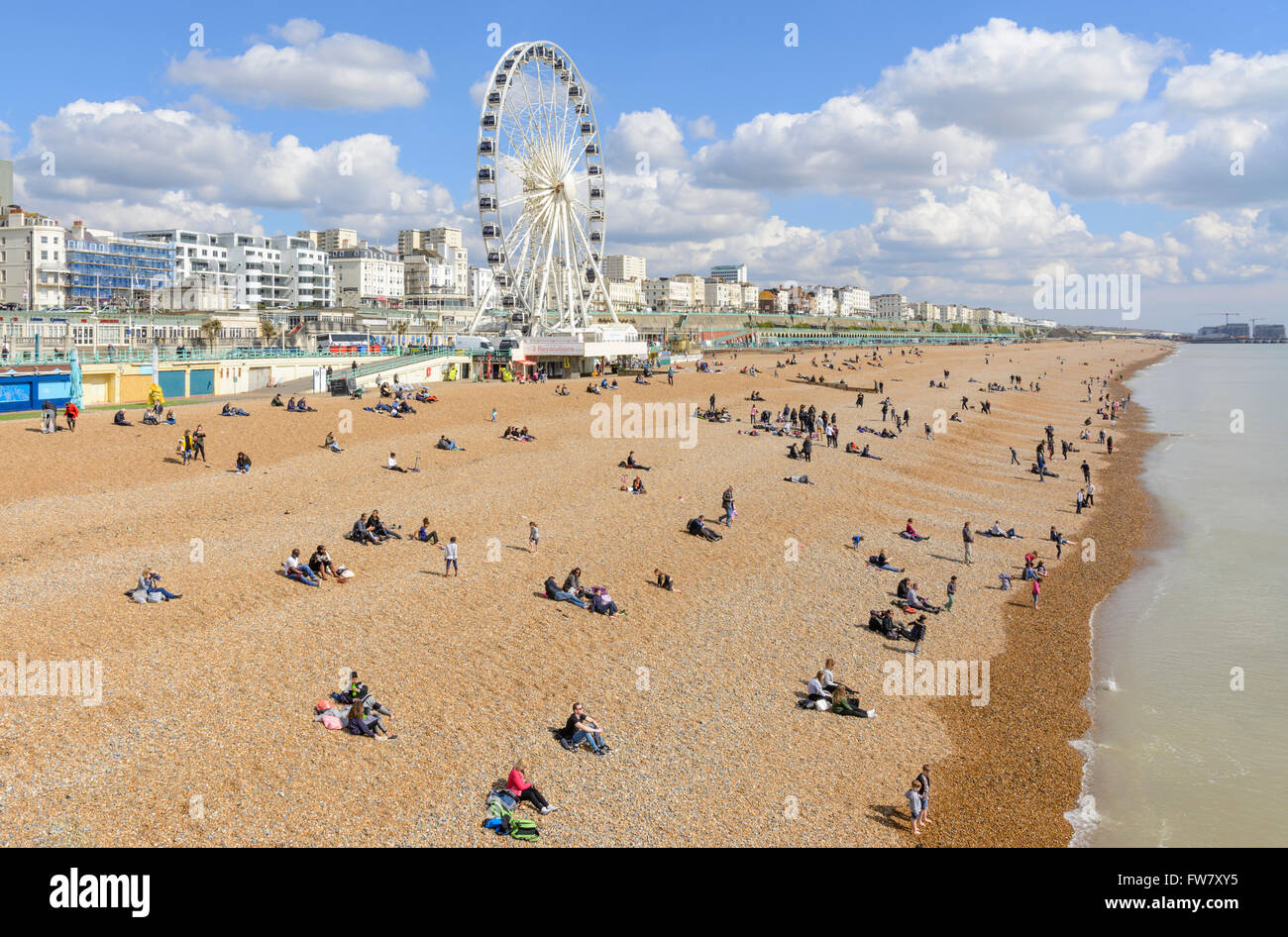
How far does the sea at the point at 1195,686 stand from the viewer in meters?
10.2

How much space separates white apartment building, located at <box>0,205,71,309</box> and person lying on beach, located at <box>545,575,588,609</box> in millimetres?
71513

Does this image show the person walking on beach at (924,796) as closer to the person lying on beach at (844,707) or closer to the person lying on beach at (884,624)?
the person lying on beach at (844,707)

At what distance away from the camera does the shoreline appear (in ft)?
32.2

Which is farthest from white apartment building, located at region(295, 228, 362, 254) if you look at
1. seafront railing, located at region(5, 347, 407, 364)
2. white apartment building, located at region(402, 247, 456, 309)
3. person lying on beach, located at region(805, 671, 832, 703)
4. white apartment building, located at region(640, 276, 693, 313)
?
person lying on beach, located at region(805, 671, 832, 703)

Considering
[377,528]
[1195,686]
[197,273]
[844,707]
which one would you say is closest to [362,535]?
[377,528]

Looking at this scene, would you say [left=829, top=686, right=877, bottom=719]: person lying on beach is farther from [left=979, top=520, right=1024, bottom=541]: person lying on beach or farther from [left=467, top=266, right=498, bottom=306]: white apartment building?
[left=467, top=266, right=498, bottom=306]: white apartment building

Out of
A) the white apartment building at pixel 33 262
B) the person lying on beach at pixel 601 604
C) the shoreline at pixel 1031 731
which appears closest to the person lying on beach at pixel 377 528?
the person lying on beach at pixel 601 604

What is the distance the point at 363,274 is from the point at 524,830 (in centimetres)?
10795

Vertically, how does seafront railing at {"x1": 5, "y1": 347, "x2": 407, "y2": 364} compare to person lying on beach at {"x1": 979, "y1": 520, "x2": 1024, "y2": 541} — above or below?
above

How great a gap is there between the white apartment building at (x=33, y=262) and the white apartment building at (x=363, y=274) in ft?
110

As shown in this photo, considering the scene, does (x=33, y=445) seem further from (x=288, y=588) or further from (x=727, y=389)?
(x=727, y=389)

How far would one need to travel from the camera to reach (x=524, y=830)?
844 cm

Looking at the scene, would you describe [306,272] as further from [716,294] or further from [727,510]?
[716,294]

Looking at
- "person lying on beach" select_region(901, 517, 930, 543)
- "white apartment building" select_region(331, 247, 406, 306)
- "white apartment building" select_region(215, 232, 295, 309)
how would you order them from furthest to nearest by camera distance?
"white apartment building" select_region(331, 247, 406, 306)
"white apartment building" select_region(215, 232, 295, 309)
"person lying on beach" select_region(901, 517, 930, 543)
